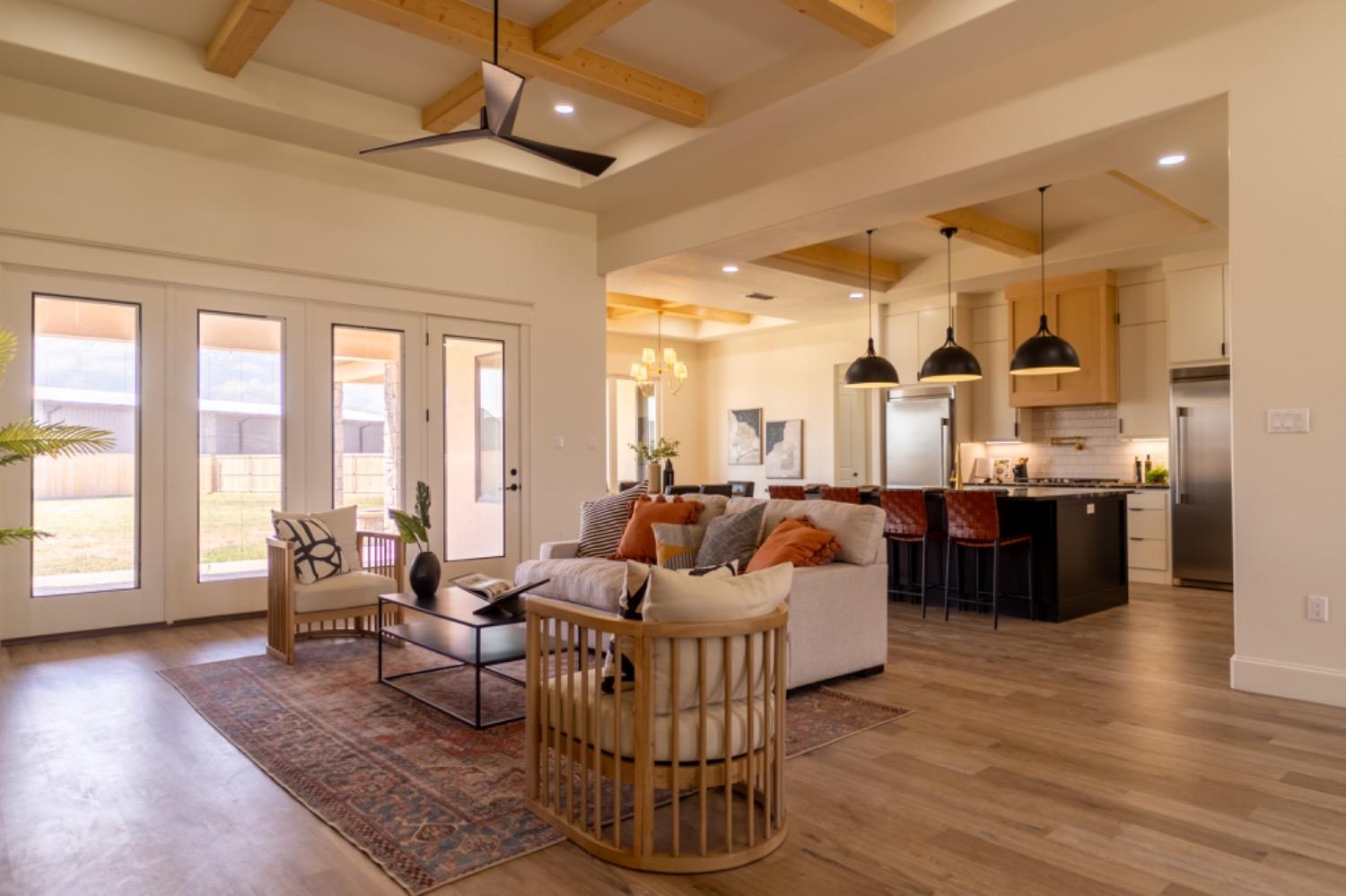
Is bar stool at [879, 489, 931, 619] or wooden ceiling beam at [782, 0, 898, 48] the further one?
bar stool at [879, 489, 931, 619]

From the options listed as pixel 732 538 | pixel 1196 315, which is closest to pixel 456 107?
pixel 732 538

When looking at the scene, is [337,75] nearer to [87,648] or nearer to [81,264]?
[81,264]

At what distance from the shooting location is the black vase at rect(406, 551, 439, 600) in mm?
4184

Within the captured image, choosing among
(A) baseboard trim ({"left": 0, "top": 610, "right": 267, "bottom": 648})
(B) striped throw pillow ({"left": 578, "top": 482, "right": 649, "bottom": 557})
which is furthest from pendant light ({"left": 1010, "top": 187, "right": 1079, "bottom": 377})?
(A) baseboard trim ({"left": 0, "top": 610, "right": 267, "bottom": 648})

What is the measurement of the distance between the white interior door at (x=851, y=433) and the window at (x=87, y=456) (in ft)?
24.1

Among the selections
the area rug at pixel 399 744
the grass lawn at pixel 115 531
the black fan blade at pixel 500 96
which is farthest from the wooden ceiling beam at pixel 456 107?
the area rug at pixel 399 744

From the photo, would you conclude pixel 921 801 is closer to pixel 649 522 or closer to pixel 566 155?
pixel 649 522

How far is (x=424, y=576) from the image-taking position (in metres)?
4.19

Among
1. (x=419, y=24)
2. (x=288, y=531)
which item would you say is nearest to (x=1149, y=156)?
(x=419, y=24)

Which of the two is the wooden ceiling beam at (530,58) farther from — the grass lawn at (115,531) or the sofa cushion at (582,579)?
the grass lawn at (115,531)

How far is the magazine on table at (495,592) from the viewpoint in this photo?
381cm

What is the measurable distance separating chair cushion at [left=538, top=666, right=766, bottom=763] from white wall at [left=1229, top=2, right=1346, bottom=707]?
2843mm

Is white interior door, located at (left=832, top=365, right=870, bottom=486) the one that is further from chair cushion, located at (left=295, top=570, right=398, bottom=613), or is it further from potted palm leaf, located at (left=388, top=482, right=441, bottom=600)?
potted palm leaf, located at (left=388, top=482, right=441, bottom=600)

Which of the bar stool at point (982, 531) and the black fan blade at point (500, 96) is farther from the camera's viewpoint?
the bar stool at point (982, 531)
